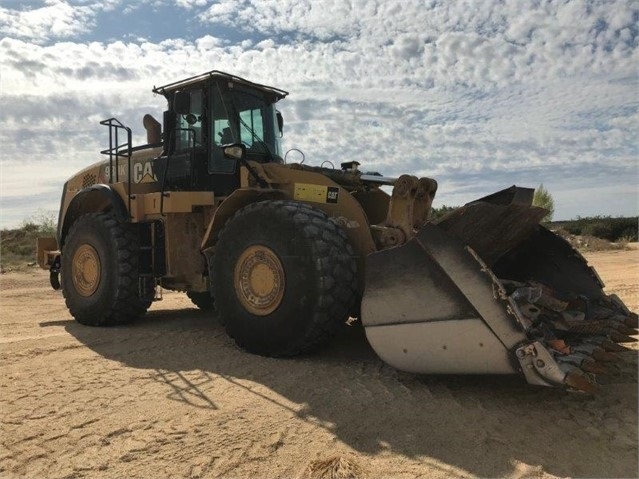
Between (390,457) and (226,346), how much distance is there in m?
2.71

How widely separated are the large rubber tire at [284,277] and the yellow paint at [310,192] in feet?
1.59

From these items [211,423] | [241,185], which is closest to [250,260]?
[241,185]

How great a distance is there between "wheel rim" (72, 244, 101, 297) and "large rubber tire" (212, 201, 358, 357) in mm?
2383

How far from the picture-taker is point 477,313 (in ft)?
11.8

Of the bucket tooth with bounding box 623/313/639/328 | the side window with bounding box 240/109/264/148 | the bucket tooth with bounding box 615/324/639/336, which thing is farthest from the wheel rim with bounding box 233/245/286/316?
the bucket tooth with bounding box 623/313/639/328

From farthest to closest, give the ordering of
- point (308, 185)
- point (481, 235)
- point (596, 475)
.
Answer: point (308, 185) < point (481, 235) < point (596, 475)

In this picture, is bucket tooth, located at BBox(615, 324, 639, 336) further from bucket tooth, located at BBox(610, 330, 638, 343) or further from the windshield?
the windshield

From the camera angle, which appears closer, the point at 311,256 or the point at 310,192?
the point at 311,256

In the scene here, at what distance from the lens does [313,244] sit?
4.45 meters

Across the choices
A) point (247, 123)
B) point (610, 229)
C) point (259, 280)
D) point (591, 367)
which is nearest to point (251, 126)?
point (247, 123)

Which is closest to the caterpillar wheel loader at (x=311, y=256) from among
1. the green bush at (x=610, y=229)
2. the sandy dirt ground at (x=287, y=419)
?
the sandy dirt ground at (x=287, y=419)

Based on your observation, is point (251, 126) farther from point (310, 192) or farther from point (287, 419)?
point (287, 419)

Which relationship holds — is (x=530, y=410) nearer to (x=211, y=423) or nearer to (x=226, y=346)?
(x=211, y=423)

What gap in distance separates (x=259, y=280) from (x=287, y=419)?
1.59 meters
